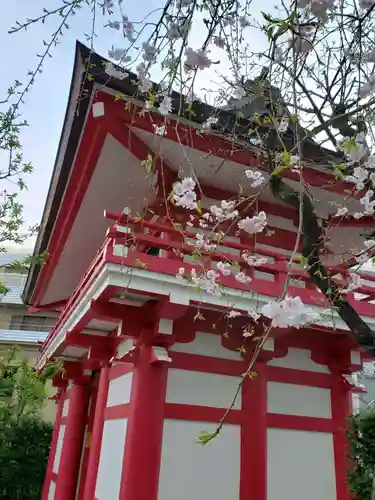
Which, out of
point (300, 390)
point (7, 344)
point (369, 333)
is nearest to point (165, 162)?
point (300, 390)

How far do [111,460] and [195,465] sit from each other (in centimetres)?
89

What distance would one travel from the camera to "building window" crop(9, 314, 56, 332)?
18.2m

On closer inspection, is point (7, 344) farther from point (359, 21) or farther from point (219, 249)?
point (359, 21)

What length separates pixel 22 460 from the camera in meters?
10.8

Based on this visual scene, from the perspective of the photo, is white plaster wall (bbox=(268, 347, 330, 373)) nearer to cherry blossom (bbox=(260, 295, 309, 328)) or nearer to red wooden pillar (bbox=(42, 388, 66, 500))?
cherry blossom (bbox=(260, 295, 309, 328))

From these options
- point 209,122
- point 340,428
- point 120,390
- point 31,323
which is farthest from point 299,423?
point 31,323

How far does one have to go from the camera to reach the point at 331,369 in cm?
494

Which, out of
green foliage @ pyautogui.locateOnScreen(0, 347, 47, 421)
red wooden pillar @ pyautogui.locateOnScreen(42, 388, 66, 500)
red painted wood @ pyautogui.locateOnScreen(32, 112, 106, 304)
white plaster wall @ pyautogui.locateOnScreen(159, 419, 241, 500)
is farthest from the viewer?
green foliage @ pyautogui.locateOnScreen(0, 347, 47, 421)

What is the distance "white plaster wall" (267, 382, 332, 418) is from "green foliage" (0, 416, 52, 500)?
8313mm

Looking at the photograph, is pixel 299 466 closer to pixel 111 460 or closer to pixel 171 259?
pixel 111 460

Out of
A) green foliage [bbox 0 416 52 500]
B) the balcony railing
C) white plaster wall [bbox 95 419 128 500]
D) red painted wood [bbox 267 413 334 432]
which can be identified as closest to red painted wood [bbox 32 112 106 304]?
the balcony railing

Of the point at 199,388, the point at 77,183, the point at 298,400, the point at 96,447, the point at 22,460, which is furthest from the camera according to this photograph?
the point at 22,460

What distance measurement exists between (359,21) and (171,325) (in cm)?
280

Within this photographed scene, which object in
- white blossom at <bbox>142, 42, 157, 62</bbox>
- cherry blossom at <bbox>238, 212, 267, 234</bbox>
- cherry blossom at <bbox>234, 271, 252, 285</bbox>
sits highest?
white blossom at <bbox>142, 42, 157, 62</bbox>
